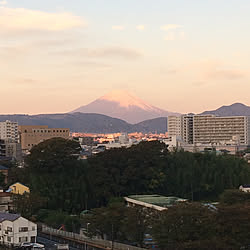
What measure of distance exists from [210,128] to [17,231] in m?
86.0

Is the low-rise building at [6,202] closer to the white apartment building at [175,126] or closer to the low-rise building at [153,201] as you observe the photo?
the low-rise building at [153,201]

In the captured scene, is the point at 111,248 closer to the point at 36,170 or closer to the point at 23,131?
the point at 36,170

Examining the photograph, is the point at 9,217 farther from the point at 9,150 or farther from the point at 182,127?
the point at 182,127

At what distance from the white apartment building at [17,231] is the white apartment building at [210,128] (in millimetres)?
83735

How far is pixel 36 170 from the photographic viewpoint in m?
47.5

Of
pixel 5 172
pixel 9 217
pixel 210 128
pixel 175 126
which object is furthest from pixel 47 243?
pixel 210 128

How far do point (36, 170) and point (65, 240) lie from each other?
1355 centimetres

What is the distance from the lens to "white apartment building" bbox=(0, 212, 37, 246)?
111 ft

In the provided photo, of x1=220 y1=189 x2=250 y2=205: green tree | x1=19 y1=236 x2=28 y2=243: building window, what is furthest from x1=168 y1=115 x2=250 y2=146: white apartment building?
x1=19 y1=236 x2=28 y2=243: building window

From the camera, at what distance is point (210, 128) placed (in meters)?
116

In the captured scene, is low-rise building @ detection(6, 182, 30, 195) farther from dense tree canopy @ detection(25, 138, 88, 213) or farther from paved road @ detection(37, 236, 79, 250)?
paved road @ detection(37, 236, 79, 250)

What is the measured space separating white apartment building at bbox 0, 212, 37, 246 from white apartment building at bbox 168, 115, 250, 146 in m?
83.7

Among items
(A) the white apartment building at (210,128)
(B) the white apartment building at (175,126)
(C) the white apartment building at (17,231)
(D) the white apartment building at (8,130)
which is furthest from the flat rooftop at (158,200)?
(D) the white apartment building at (8,130)

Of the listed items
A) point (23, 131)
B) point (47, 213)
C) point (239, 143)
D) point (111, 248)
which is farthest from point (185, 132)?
point (111, 248)
